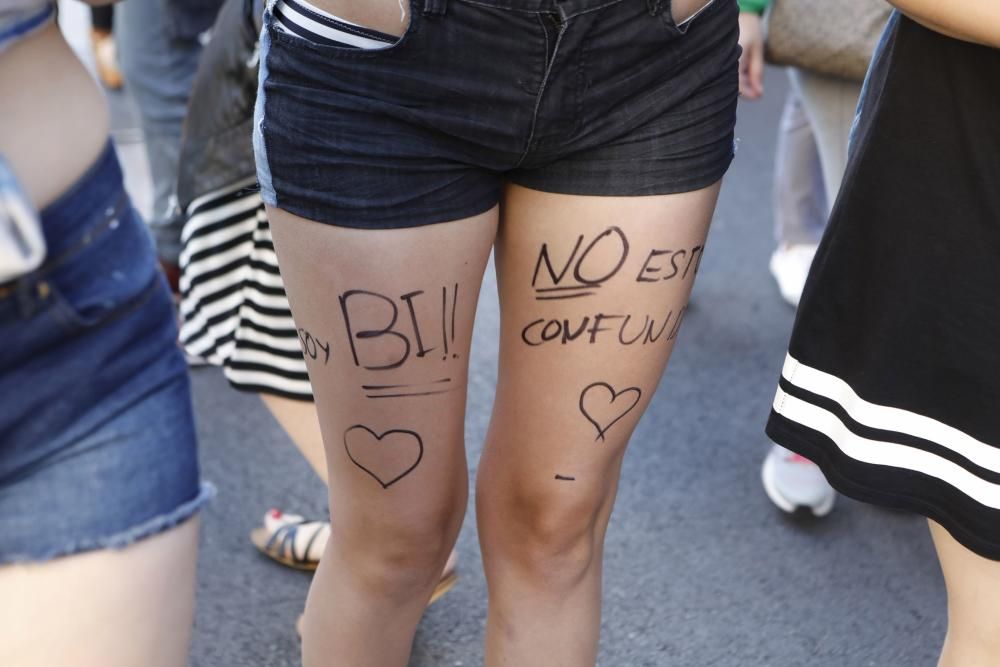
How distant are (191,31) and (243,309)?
57.3 inches

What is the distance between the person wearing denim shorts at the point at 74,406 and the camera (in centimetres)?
101

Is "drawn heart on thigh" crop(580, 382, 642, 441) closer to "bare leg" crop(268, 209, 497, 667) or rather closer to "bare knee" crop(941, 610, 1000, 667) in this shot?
"bare leg" crop(268, 209, 497, 667)

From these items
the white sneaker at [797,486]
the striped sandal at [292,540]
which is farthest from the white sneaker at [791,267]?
the striped sandal at [292,540]

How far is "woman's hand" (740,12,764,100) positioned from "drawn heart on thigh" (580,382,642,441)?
99cm

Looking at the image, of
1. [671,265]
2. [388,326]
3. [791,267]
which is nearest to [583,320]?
[671,265]

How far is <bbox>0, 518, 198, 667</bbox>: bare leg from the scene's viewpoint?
1029mm

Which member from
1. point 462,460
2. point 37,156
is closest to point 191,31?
point 462,460

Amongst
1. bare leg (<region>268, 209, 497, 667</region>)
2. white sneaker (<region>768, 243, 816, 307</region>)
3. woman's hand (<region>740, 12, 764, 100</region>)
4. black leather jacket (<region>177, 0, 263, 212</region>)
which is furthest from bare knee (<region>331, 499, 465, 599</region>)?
white sneaker (<region>768, 243, 816, 307</region>)

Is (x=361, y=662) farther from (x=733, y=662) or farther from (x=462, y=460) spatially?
(x=733, y=662)

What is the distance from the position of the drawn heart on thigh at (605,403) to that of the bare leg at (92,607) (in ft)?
1.70

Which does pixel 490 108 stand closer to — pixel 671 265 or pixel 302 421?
pixel 671 265

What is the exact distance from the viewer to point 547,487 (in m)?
1.43

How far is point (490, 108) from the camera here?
1.20 m

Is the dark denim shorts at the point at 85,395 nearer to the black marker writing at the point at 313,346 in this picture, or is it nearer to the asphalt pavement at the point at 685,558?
the black marker writing at the point at 313,346
